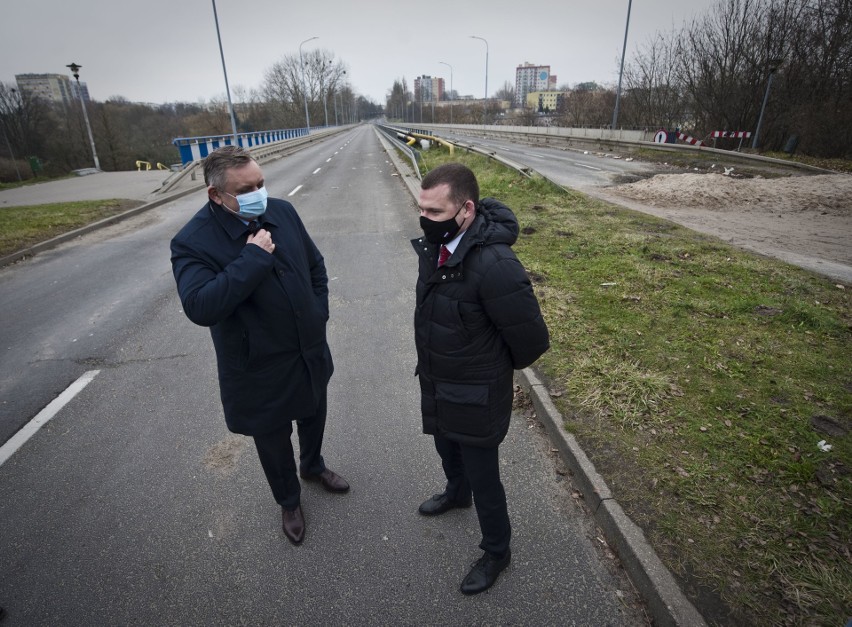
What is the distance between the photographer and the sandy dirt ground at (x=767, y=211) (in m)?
7.76

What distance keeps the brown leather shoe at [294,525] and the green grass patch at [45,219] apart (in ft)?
29.8

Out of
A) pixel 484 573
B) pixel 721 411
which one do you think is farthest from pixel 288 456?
pixel 721 411

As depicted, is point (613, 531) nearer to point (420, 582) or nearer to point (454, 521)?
point (454, 521)

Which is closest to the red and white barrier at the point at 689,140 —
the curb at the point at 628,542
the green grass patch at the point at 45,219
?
the curb at the point at 628,542

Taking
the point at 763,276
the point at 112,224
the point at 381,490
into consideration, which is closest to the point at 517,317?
the point at 381,490

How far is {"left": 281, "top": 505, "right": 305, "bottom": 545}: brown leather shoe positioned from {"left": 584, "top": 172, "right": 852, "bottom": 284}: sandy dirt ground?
771cm

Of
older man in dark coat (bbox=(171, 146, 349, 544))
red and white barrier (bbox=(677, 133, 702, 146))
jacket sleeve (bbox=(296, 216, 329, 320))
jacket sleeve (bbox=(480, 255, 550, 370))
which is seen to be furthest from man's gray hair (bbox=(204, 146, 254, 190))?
red and white barrier (bbox=(677, 133, 702, 146))

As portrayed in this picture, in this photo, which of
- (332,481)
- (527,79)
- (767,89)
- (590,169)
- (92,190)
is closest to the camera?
(332,481)

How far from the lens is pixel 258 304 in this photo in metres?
2.22

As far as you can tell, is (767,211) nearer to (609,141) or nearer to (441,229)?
(441,229)

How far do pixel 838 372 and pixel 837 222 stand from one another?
849cm

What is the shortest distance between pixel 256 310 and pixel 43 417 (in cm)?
305

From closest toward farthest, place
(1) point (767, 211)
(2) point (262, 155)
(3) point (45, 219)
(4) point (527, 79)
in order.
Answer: (3) point (45, 219), (1) point (767, 211), (2) point (262, 155), (4) point (527, 79)

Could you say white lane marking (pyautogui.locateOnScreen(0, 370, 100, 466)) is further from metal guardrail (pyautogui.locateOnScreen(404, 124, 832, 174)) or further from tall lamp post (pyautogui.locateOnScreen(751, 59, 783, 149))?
tall lamp post (pyautogui.locateOnScreen(751, 59, 783, 149))
